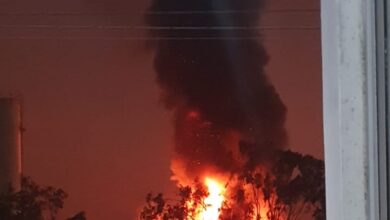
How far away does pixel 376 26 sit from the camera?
493mm

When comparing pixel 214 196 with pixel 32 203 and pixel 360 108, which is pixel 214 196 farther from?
pixel 360 108

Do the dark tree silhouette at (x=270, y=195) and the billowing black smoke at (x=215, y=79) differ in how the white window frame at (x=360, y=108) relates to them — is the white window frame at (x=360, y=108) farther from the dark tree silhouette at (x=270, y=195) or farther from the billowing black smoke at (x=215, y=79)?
the billowing black smoke at (x=215, y=79)

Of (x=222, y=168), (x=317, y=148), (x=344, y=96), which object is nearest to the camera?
(x=344, y=96)

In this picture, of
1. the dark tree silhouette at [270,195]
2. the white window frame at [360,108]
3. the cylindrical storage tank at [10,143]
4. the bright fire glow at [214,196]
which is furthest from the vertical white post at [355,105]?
the cylindrical storage tank at [10,143]

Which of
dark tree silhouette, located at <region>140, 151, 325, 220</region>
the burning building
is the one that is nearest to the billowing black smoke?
the burning building

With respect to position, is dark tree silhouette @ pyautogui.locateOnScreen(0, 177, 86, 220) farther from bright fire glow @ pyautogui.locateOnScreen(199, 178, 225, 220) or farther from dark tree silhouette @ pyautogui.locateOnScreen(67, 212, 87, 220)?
bright fire glow @ pyautogui.locateOnScreen(199, 178, 225, 220)

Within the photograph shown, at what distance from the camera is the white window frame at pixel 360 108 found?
19.2 inches

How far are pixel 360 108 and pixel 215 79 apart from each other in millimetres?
14397

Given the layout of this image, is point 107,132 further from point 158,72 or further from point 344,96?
point 344,96

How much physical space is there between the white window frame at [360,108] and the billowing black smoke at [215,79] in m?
13.6

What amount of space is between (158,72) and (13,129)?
333 cm

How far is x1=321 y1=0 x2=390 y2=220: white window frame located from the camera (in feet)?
1.60

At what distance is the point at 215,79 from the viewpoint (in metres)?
14.9

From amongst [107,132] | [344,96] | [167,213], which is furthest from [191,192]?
[344,96]
